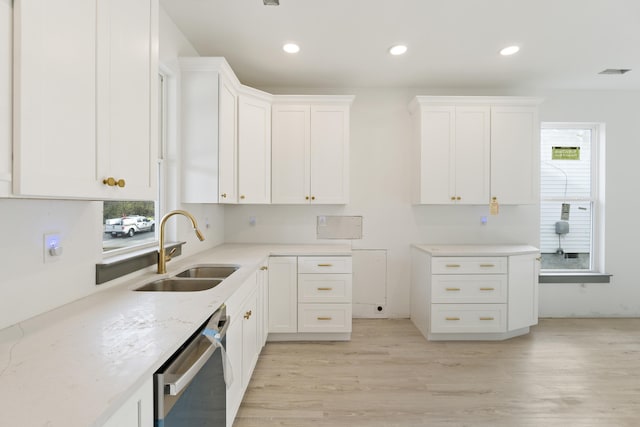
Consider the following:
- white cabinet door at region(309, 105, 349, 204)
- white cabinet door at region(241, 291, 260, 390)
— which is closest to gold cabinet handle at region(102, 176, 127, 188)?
white cabinet door at region(241, 291, 260, 390)

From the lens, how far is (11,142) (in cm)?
82

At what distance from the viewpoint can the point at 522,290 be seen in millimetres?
3211

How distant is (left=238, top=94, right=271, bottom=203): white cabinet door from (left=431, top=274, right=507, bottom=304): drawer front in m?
1.88

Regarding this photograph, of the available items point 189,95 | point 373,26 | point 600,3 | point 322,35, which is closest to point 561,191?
point 600,3

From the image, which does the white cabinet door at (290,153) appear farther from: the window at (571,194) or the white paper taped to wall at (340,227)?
the window at (571,194)

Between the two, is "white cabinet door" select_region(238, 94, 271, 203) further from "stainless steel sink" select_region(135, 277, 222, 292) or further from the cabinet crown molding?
the cabinet crown molding

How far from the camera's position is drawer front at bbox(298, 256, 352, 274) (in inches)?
119

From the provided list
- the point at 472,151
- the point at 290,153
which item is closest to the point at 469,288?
the point at 472,151

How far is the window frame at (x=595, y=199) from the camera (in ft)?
12.4

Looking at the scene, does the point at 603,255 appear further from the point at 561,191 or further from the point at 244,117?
the point at 244,117

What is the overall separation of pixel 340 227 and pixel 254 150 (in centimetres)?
129

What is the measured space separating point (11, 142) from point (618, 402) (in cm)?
341

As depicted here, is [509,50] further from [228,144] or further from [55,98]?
[55,98]

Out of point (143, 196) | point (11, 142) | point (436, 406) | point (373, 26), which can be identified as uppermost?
point (373, 26)
